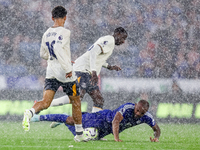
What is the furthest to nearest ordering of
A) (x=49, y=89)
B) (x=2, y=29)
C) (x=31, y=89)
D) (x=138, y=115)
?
(x=2, y=29) < (x=31, y=89) < (x=138, y=115) < (x=49, y=89)

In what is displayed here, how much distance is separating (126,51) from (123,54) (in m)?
0.22

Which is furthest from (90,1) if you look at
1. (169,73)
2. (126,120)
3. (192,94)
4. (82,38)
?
(126,120)

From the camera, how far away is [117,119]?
5.28 meters

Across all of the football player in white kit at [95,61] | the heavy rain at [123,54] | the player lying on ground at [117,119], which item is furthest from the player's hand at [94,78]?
the heavy rain at [123,54]

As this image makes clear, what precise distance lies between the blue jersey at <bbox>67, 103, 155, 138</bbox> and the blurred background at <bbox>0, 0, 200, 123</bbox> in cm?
473

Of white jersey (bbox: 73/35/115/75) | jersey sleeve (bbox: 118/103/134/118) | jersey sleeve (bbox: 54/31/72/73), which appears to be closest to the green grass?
jersey sleeve (bbox: 118/103/134/118)

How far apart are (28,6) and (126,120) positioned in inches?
341

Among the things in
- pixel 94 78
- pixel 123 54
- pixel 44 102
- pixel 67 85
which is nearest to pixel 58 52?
pixel 67 85

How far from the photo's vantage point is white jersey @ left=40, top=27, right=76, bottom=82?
187 inches

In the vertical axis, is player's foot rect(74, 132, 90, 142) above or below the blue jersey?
below

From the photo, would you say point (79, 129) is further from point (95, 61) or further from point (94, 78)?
point (95, 61)

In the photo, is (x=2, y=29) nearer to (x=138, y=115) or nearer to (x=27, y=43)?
(x=27, y=43)

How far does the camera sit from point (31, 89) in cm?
1083

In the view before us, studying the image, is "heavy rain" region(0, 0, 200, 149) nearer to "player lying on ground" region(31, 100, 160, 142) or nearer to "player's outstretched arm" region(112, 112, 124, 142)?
"player lying on ground" region(31, 100, 160, 142)
